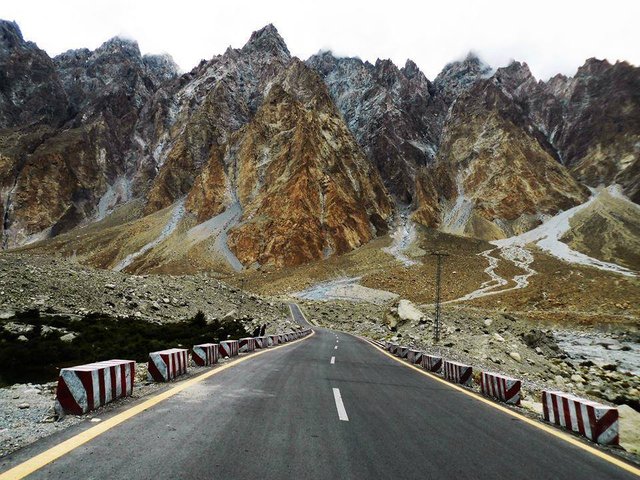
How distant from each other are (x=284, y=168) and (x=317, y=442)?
128m

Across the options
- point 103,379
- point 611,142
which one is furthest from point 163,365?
point 611,142

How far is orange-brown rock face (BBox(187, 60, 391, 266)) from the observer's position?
117m

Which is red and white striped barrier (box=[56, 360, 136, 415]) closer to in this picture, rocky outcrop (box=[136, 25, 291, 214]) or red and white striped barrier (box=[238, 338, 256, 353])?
red and white striped barrier (box=[238, 338, 256, 353])

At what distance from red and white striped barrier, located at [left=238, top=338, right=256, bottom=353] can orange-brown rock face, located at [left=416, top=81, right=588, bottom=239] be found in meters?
140

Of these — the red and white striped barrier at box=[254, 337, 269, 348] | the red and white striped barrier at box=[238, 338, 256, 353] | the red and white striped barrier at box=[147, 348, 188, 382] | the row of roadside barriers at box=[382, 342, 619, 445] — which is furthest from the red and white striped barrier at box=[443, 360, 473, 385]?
the red and white striped barrier at box=[254, 337, 269, 348]

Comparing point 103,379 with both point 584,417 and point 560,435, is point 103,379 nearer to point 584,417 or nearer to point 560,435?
point 560,435

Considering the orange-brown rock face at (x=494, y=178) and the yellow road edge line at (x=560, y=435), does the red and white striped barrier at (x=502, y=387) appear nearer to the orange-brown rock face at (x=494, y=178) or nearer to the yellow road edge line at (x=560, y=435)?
the yellow road edge line at (x=560, y=435)

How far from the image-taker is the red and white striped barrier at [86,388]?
20.0ft

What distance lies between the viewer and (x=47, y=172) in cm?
15738

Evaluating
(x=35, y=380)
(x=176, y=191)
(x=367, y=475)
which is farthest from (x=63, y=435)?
(x=176, y=191)

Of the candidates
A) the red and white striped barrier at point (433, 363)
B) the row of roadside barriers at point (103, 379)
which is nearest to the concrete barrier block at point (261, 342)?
the red and white striped barrier at point (433, 363)

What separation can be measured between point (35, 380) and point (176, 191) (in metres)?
156

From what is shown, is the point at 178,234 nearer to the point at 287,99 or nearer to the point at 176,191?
the point at 176,191

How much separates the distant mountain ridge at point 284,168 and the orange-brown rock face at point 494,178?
532 millimetres
